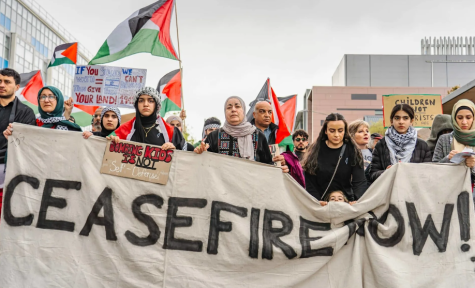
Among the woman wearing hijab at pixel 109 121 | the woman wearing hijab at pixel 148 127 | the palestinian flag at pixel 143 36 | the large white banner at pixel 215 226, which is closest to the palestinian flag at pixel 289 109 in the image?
the palestinian flag at pixel 143 36

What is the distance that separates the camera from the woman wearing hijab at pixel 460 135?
13.0 feet

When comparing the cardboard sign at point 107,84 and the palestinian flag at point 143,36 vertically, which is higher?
the palestinian flag at point 143,36

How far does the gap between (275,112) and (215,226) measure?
11.2 feet

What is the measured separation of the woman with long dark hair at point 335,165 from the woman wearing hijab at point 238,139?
42 centimetres

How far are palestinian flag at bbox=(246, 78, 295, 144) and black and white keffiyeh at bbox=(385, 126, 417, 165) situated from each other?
1.56 m

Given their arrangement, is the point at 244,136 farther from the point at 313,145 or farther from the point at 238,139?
the point at 313,145

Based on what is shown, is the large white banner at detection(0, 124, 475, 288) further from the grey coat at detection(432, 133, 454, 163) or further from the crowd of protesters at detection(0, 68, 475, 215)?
the grey coat at detection(432, 133, 454, 163)

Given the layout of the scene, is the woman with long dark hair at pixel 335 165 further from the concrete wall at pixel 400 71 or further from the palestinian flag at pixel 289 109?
the concrete wall at pixel 400 71

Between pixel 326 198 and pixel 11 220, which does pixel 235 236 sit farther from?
pixel 11 220

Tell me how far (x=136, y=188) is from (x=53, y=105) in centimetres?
126

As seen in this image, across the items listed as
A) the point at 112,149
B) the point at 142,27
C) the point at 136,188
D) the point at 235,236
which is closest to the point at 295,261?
the point at 235,236

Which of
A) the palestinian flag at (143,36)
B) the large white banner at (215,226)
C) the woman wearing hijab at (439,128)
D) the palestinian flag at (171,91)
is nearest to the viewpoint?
the large white banner at (215,226)

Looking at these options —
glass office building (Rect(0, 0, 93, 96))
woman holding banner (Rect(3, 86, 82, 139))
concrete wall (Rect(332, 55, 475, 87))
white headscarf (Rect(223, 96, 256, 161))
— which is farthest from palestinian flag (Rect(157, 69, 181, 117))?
concrete wall (Rect(332, 55, 475, 87))

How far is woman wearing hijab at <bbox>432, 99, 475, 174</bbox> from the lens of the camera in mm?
3977
